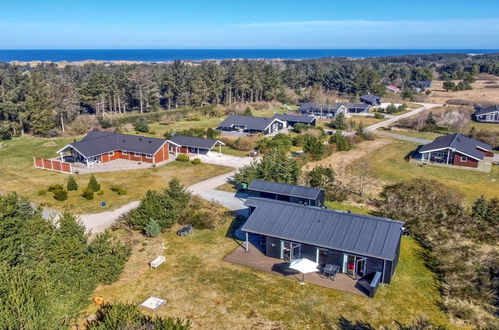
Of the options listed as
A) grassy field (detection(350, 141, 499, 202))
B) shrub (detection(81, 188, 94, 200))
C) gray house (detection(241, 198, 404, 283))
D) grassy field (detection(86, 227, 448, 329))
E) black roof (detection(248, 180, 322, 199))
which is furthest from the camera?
grassy field (detection(350, 141, 499, 202))

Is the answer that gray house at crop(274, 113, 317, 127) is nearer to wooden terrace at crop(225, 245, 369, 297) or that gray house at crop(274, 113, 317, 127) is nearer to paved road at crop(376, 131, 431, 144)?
paved road at crop(376, 131, 431, 144)

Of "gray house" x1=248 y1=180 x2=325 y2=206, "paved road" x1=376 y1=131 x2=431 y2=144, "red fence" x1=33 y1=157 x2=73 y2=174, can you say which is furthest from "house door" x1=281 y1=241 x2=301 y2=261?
"paved road" x1=376 y1=131 x2=431 y2=144

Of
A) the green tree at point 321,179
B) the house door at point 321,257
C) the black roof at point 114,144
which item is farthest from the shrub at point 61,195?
the house door at point 321,257

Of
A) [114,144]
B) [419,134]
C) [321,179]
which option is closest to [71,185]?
[114,144]

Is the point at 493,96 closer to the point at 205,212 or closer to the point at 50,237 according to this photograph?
the point at 205,212

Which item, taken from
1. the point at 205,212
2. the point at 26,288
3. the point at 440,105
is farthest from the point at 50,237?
the point at 440,105

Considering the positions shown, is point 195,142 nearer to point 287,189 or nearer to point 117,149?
point 117,149

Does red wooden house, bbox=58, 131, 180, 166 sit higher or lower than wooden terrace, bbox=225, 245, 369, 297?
higher

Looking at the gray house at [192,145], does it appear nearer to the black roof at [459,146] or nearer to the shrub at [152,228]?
the shrub at [152,228]
